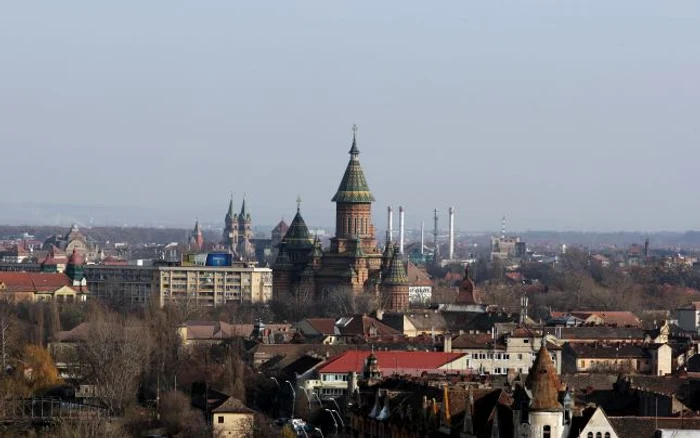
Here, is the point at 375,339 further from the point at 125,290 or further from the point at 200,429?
the point at 125,290

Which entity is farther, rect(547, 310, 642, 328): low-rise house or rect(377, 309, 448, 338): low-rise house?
rect(547, 310, 642, 328): low-rise house

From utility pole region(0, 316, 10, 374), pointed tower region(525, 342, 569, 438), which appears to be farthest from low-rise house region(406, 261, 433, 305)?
pointed tower region(525, 342, 569, 438)

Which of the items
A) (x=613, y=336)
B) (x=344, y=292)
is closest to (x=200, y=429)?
(x=613, y=336)

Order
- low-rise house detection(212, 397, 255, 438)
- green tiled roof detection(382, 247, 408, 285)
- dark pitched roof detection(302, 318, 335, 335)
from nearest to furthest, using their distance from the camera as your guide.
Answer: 1. low-rise house detection(212, 397, 255, 438)
2. dark pitched roof detection(302, 318, 335, 335)
3. green tiled roof detection(382, 247, 408, 285)

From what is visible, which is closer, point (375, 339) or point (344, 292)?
point (375, 339)

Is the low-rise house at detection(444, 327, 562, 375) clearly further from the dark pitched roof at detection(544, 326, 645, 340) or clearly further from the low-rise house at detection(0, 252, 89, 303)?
the low-rise house at detection(0, 252, 89, 303)

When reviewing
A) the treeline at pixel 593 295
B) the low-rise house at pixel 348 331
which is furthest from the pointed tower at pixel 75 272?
the low-rise house at pixel 348 331
